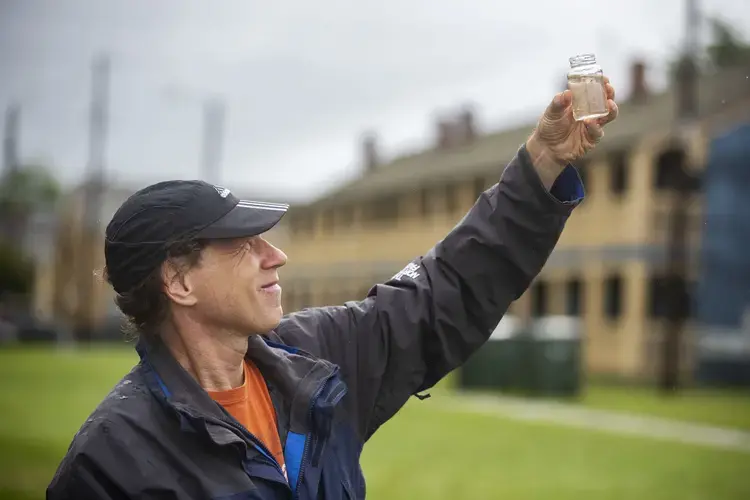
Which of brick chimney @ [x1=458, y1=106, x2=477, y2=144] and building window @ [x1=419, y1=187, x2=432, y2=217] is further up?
brick chimney @ [x1=458, y1=106, x2=477, y2=144]

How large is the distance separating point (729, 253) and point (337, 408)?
28544mm

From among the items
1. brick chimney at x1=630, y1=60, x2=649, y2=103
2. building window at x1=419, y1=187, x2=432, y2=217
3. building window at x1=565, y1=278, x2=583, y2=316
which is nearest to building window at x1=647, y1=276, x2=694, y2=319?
building window at x1=565, y1=278, x2=583, y2=316

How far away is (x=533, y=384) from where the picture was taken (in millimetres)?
24891

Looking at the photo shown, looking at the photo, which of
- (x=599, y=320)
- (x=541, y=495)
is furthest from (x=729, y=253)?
(x=541, y=495)

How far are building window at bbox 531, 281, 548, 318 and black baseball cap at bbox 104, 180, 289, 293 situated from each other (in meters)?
34.2

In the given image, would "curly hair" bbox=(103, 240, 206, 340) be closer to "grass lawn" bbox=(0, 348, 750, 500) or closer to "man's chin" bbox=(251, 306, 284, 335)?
"man's chin" bbox=(251, 306, 284, 335)

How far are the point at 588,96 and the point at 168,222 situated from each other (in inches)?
43.6

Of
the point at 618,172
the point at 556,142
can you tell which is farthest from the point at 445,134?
the point at 556,142

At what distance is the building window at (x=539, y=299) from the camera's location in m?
36.9

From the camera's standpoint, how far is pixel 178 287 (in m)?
3.06

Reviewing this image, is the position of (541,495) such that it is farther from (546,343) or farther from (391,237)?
(391,237)

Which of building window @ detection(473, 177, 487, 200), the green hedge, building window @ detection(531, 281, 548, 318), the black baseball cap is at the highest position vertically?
the black baseball cap

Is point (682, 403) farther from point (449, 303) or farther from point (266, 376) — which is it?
point (266, 376)

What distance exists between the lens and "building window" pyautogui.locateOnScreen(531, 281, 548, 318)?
36.9 metres
